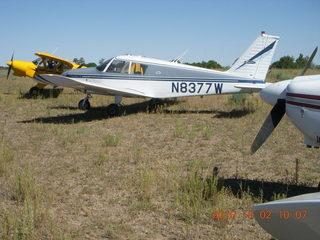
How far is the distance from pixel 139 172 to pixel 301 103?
2786 millimetres

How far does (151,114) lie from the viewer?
10367mm

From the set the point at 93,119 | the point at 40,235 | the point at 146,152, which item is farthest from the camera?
the point at 93,119

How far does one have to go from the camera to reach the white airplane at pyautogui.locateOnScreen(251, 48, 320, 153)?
352 cm

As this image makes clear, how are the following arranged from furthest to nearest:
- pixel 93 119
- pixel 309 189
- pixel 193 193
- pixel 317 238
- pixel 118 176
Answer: pixel 93 119 < pixel 118 176 < pixel 309 189 < pixel 193 193 < pixel 317 238

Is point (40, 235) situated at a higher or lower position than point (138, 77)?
lower

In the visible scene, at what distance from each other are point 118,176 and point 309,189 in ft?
9.40

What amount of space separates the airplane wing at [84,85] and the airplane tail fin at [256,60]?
3.27 m

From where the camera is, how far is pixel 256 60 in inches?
391

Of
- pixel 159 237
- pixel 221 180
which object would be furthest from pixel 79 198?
pixel 221 180

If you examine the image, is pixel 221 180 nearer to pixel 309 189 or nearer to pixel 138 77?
pixel 309 189

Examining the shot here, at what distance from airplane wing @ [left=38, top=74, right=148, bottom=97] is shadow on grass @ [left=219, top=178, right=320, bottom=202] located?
604cm

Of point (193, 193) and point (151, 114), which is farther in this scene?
point (151, 114)

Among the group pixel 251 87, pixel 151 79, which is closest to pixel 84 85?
pixel 151 79

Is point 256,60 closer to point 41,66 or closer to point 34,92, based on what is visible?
point 34,92
